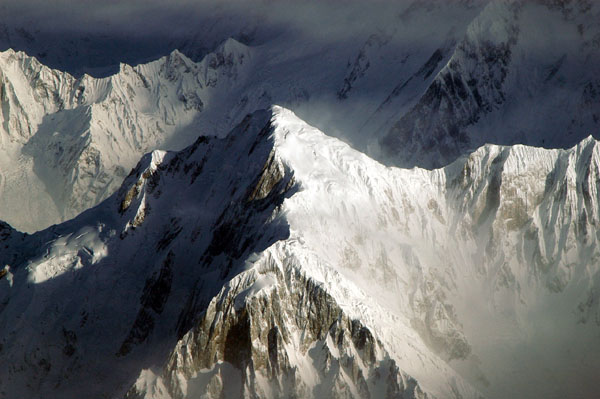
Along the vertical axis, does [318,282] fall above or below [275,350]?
above

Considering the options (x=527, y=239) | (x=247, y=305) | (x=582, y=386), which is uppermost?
(x=527, y=239)

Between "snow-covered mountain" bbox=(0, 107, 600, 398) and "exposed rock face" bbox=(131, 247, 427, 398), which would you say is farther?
"snow-covered mountain" bbox=(0, 107, 600, 398)

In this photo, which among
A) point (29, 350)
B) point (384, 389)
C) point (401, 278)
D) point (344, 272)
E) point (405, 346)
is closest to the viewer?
point (384, 389)

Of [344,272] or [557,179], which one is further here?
[557,179]

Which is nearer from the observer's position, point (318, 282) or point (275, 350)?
point (275, 350)

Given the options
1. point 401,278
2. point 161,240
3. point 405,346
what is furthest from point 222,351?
point 161,240

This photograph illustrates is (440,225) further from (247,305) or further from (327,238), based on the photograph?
(247,305)

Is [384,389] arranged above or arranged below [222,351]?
below

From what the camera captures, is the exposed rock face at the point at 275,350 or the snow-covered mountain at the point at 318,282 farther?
the snow-covered mountain at the point at 318,282
